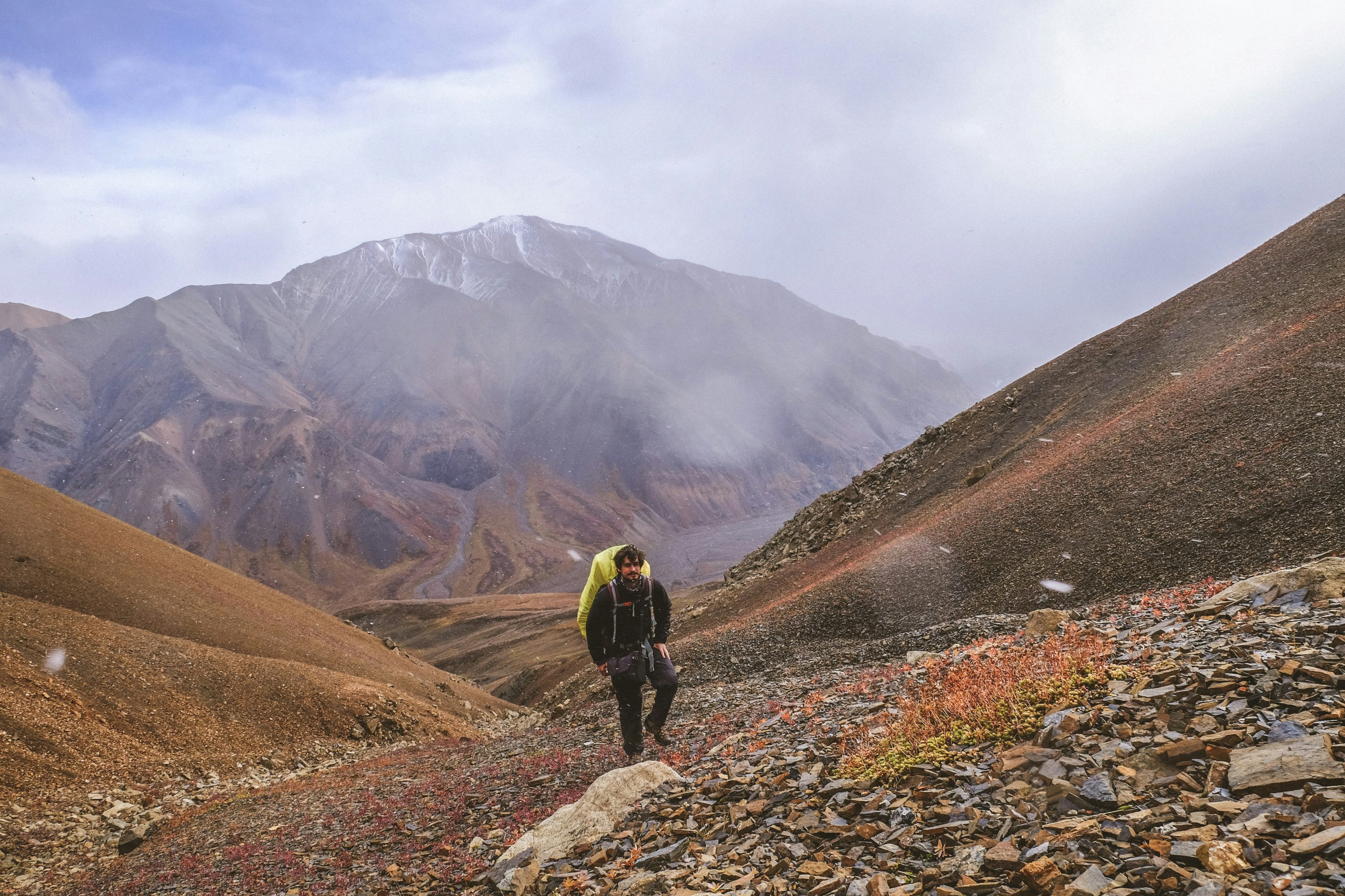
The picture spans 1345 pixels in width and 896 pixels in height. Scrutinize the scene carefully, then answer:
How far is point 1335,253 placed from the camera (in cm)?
2689

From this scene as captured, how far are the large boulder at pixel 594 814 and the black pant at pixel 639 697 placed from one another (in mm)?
1563

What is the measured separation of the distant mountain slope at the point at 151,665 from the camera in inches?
639

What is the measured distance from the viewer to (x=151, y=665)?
1956 cm

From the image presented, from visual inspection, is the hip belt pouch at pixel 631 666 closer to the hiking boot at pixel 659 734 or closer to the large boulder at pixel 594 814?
the hiking boot at pixel 659 734

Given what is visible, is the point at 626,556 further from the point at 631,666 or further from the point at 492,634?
the point at 492,634

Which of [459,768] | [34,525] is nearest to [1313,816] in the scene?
[459,768]

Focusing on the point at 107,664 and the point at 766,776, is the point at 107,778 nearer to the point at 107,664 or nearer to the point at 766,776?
the point at 107,664

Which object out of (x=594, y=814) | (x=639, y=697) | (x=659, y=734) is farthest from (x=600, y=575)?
(x=594, y=814)

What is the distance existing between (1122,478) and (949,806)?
681 inches

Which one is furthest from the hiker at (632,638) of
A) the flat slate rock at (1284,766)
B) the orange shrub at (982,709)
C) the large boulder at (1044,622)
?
the flat slate rock at (1284,766)

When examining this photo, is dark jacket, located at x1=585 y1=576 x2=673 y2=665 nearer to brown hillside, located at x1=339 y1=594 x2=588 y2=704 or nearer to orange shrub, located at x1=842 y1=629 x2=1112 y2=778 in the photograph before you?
orange shrub, located at x1=842 y1=629 x2=1112 y2=778

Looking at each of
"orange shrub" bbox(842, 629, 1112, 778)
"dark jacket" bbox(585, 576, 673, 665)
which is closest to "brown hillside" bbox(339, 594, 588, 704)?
"dark jacket" bbox(585, 576, 673, 665)

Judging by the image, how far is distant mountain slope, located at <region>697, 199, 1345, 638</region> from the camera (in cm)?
1559

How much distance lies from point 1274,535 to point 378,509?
150 meters
